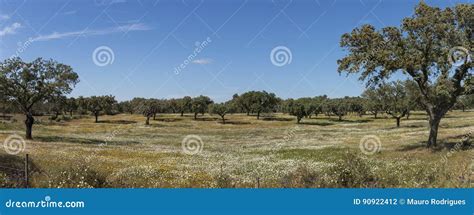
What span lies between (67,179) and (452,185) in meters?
15.4

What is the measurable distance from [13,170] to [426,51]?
38.1 metres

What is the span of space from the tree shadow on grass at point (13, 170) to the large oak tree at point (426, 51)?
3160 cm

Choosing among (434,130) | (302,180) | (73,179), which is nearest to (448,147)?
(434,130)

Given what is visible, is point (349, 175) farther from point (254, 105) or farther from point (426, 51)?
point (254, 105)

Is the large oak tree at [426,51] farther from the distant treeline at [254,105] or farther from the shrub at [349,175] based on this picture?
the distant treeline at [254,105]

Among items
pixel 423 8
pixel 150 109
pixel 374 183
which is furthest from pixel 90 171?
pixel 150 109

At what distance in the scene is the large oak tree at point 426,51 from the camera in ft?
143

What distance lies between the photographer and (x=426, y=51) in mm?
45344

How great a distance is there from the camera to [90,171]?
20.1 metres

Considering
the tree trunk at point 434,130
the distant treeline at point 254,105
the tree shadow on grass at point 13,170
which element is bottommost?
the tree shadow on grass at point 13,170

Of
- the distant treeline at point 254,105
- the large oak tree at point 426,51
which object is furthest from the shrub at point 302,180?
the distant treeline at point 254,105

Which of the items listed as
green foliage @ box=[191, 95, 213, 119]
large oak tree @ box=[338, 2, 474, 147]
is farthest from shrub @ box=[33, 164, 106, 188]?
green foliage @ box=[191, 95, 213, 119]

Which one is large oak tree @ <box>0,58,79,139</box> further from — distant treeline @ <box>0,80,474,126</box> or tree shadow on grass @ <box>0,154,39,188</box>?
distant treeline @ <box>0,80,474,126</box>

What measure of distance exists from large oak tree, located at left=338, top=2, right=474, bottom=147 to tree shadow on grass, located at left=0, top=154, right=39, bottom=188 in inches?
1244
